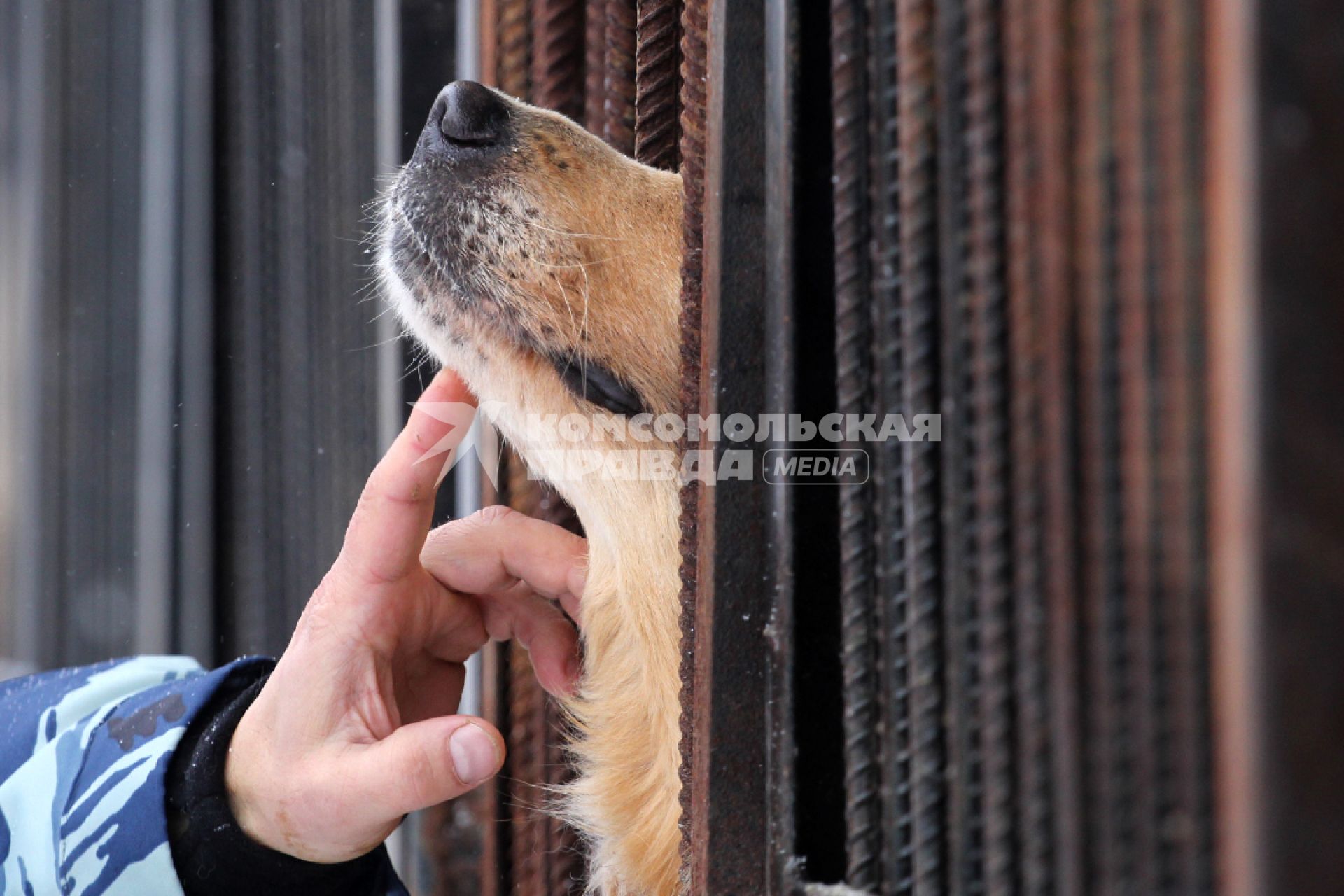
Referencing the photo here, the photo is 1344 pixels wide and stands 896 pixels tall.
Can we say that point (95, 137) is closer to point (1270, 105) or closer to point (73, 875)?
point (73, 875)

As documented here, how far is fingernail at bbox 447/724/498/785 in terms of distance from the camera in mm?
1058

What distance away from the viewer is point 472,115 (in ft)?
4.20

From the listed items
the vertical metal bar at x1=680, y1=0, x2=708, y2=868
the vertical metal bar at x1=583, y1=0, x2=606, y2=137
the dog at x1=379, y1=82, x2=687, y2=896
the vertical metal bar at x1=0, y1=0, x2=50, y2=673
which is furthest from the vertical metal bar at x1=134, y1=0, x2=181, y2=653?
the vertical metal bar at x1=680, y1=0, x2=708, y2=868

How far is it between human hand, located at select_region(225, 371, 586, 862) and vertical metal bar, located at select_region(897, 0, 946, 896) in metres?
0.48

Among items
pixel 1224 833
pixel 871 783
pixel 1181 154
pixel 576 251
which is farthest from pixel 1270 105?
pixel 576 251

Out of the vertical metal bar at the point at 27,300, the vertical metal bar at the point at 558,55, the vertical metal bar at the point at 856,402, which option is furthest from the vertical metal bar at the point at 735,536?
the vertical metal bar at the point at 27,300

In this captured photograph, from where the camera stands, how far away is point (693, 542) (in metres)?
0.98

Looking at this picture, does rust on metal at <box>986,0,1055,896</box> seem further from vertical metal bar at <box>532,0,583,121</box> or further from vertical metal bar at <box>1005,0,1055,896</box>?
vertical metal bar at <box>532,0,583,121</box>

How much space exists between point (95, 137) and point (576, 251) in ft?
5.03

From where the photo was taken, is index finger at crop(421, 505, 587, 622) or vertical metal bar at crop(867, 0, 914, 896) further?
index finger at crop(421, 505, 587, 622)

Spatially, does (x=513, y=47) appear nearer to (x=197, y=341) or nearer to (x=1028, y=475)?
(x=197, y=341)

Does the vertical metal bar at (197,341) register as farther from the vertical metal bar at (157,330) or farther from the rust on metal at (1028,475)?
the rust on metal at (1028,475)

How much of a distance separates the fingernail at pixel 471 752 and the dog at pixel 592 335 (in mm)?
269

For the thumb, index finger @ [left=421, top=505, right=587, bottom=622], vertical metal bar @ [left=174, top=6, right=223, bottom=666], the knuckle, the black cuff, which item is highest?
vertical metal bar @ [left=174, top=6, right=223, bottom=666]
